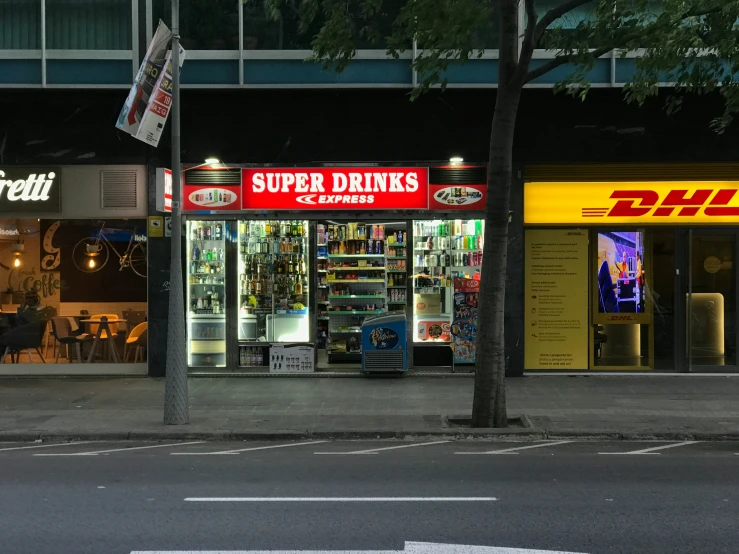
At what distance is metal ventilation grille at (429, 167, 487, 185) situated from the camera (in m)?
16.1

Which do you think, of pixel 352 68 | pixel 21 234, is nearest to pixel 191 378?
pixel 21 234

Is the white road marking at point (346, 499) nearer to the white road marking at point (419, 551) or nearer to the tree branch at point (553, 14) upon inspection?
the white road marking at point (419, 551)

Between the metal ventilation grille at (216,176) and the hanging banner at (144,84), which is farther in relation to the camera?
the metal ventilation grille at (216,176)

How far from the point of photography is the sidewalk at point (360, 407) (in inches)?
451

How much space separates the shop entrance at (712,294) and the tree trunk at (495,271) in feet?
21.2

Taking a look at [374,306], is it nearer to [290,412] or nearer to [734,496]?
[290,412]

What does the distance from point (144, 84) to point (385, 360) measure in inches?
272

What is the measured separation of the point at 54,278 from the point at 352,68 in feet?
23.0

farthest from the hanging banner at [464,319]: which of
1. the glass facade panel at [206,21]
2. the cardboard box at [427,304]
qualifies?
the glass facade panel at [206,21]

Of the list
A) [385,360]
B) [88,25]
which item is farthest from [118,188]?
[385,360]

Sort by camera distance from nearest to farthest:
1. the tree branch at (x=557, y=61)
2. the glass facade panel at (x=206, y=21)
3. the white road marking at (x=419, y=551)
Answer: the white road marking at (x=419, y=551), the tree branch at (x=557, y=61), the glass facade panel at (x=206, y=21)

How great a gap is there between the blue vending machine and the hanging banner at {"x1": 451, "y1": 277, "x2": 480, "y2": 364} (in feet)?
3.43

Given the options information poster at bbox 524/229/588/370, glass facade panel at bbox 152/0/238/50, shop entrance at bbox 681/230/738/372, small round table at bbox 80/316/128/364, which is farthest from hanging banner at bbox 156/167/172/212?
shop entrance at bbox 681/230/738/372

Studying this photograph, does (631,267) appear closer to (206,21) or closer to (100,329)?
(206,21)
